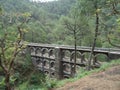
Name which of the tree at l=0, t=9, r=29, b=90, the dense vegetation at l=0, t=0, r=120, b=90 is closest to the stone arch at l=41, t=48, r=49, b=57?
the dense vegetation at l=0, t=0, r=120, b=90

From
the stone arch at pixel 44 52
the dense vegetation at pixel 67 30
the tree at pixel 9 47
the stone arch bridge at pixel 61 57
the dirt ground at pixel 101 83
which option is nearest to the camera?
the tree at pixel 9 47

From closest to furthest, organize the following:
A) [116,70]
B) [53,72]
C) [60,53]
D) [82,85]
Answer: [82,85], [116,70], [60,53], [53,72]

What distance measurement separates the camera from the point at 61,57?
2283 cm

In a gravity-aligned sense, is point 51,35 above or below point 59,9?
below

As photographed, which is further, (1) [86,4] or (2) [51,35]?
(2) [51,35]

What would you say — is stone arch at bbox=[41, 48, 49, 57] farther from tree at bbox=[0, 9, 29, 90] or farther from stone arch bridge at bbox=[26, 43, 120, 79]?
tree at bbox=[0, 9, 29, 90]

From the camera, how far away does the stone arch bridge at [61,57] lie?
17750 mm

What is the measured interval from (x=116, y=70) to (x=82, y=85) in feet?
7.41

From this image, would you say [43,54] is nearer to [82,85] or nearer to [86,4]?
[86,4]

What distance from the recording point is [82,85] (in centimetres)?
875

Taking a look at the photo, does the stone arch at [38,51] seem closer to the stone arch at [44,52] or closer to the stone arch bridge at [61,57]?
the stone arch bridge at [61,57]

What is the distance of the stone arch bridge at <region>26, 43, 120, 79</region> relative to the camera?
1775 cm

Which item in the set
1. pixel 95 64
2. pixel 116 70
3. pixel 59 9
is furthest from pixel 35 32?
pixel 59 9

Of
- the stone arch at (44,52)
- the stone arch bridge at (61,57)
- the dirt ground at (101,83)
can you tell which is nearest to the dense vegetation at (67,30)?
the stone arch bridge at (61,57)
